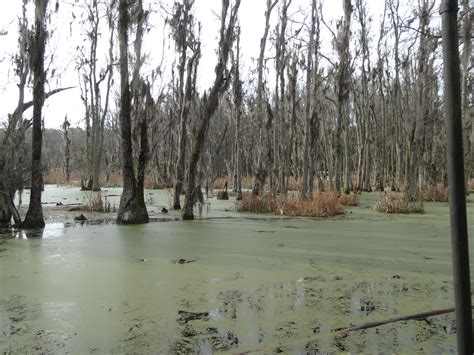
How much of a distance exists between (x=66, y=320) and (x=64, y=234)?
3.74 metres

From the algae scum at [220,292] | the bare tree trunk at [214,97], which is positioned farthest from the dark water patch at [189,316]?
the bare tree trunk at [214,97]

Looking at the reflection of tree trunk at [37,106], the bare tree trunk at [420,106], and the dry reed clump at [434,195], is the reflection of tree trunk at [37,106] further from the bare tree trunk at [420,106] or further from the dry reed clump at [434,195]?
the dry reed clump at [434,195]

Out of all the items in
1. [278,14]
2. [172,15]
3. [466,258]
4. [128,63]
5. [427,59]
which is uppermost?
[278,14]

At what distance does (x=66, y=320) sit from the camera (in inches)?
104

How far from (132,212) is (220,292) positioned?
14.7ft

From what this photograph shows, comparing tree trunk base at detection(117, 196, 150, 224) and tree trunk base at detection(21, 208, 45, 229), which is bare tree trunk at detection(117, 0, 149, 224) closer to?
tree trunk base at detection(117, 196, 150, 224)

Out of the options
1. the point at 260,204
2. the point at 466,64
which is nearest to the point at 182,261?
the point at 260,204

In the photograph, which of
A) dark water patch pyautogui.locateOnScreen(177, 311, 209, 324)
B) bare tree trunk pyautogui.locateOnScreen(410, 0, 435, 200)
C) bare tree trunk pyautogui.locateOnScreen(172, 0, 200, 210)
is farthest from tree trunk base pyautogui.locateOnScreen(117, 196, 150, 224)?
bare tree trunk pyautogui.locateOnScreen(410, 0, 435, 200)

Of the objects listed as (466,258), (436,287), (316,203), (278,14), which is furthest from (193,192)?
(278,14)

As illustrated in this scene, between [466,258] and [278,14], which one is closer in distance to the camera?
[466,258]

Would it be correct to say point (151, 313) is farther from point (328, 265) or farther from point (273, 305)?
point (328, 265)

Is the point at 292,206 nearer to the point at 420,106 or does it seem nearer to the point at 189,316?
the point at 420,106

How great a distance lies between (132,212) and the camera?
24.5 feet

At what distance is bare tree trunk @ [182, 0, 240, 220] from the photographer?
803cm
